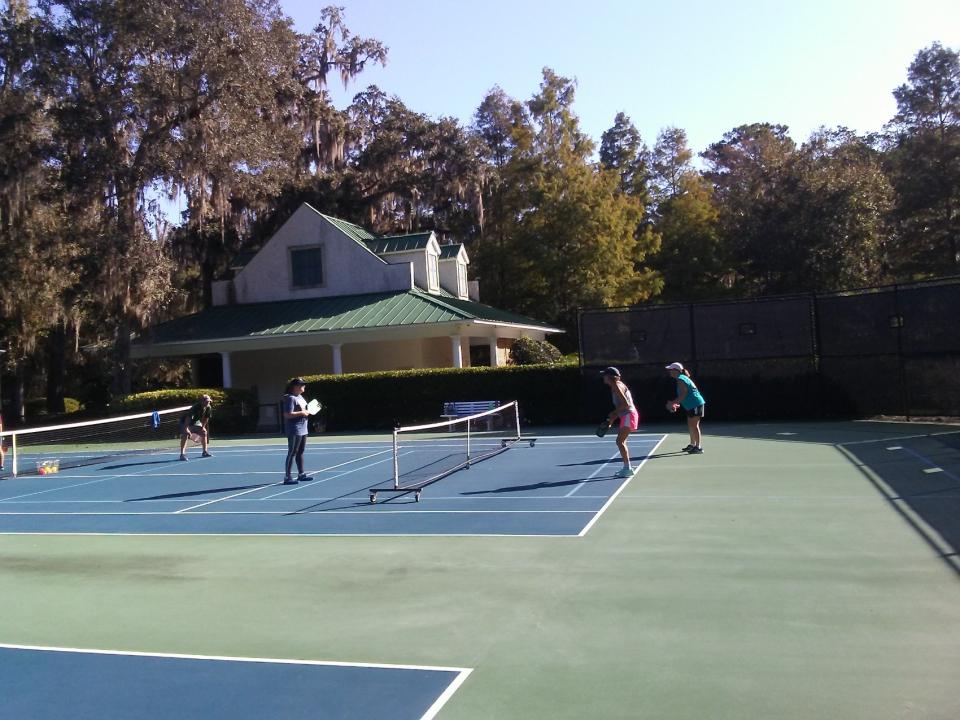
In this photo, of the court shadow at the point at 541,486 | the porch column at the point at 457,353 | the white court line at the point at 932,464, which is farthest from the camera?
the porch column at the point at 457,353

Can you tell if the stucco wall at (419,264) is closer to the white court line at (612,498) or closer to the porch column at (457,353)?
the porch column at (457,353)

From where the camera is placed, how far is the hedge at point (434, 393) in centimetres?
2459

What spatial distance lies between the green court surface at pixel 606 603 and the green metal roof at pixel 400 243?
22732 millimetres

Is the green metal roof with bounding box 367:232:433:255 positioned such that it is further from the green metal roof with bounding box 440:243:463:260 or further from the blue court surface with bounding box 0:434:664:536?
the blue court surface with bounding box 0:434:664:536

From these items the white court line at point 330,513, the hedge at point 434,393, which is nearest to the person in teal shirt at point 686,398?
the white court line at point 330,513

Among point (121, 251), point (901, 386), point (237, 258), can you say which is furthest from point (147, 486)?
point (237, 258)

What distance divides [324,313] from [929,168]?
25.8 metres

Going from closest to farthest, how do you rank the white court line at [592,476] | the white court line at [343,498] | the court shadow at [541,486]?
1. the white court line at [343,498]
2. the white court line at [592,476]
3. the court shadow at [541,486]

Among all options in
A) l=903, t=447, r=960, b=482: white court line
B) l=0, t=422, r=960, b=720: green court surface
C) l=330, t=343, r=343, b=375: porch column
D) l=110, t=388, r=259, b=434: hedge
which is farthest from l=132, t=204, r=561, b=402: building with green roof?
l=0, t=422, r=960, b=720: green court surface

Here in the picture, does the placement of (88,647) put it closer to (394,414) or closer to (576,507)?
(576,507)

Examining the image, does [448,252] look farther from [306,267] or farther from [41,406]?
[41,406]

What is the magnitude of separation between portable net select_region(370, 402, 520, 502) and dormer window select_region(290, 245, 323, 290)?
34.7 feet

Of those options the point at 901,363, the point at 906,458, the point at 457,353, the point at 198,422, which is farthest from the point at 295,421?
the point at 457,353

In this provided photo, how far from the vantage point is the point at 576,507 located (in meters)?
10.8
